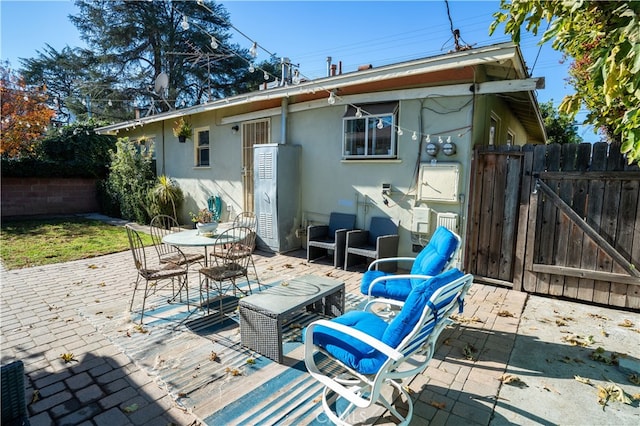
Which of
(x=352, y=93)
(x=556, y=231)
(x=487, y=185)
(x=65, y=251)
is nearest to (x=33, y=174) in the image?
(x=65, y=251)

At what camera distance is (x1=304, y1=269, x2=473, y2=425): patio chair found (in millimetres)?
1917

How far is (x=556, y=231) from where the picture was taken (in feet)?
15.2

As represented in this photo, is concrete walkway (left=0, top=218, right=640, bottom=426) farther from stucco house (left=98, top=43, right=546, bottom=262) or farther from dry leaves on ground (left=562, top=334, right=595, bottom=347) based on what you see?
stucco house (left=98, top=43, right=546, bottom=262)

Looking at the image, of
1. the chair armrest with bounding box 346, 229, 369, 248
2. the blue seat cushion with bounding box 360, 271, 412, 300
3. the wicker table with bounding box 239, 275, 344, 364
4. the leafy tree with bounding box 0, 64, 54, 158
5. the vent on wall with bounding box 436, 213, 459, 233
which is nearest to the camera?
the wicker table with bounding box 239, 275, 344, 364

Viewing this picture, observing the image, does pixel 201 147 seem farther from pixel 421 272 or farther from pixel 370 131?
pixel 421 272

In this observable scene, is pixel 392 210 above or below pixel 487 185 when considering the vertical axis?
below

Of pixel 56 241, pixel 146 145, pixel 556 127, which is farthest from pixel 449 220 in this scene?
pixel 556 127

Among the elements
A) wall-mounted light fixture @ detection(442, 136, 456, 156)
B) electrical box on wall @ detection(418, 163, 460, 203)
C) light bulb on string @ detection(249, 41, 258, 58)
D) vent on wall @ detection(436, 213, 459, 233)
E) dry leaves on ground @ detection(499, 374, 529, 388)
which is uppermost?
light bulb on string @ detection(249, 41, 258, 58)

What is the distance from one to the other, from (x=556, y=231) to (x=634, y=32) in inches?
138

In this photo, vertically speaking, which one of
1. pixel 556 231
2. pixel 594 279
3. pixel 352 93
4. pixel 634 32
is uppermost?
pixel 352 93

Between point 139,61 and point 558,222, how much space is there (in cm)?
2121

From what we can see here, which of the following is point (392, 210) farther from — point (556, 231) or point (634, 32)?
point (634, 32)

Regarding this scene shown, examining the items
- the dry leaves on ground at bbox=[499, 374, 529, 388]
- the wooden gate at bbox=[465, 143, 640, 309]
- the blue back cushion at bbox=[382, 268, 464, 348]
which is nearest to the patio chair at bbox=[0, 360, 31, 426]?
the blue back cushion at bbox=[382, 268, 464, 348]

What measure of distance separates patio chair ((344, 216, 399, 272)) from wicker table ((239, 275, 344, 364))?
205 centimetres
